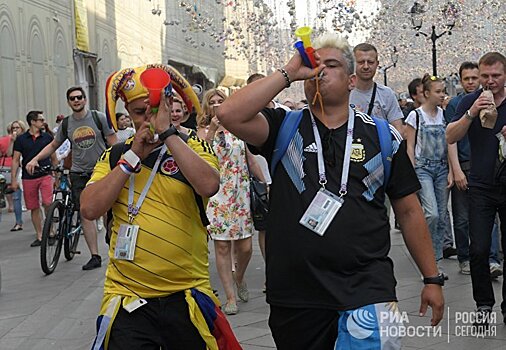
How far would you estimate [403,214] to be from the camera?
380cm

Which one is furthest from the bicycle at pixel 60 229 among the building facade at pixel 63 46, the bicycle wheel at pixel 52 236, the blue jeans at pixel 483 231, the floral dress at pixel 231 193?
the building facade at pixel 63 46

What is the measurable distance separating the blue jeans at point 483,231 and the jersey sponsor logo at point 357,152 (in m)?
2.91

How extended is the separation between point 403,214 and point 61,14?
23376 mm

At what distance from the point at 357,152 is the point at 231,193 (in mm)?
4053

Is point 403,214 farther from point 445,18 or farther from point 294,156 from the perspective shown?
point 445,18

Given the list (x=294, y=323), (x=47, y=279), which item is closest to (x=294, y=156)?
(x=294, y=323)

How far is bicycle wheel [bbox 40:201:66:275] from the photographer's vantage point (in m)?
9.49

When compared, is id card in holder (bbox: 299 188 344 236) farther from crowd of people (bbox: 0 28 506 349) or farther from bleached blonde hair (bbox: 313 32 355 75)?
bleached blonde hair (bbox: 313 32 355 75)

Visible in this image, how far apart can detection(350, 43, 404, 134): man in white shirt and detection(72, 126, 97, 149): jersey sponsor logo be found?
3.41 metres

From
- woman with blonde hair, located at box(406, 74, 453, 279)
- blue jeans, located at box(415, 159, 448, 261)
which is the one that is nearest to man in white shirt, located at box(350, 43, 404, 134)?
woman with blonde hair, located at box(406, 74, 453, 279)

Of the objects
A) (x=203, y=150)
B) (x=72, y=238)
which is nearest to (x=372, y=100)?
(x=203, y=150)

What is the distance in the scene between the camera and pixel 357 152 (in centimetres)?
362

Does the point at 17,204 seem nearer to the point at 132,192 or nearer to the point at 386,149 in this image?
the point at 132,192

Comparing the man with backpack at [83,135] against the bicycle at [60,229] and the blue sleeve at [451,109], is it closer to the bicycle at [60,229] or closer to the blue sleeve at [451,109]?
the bicycle at [60,229]
